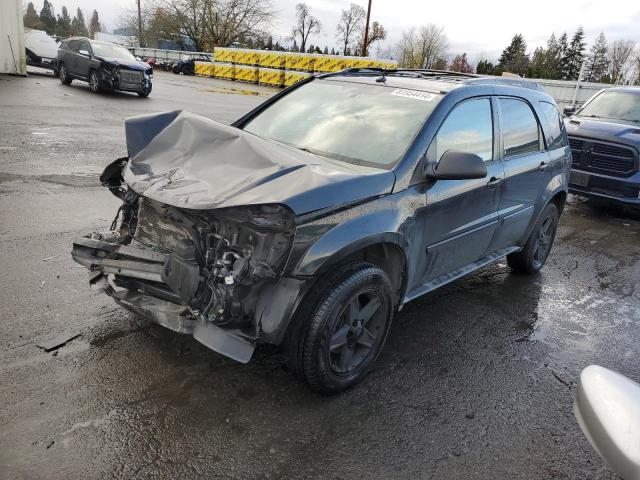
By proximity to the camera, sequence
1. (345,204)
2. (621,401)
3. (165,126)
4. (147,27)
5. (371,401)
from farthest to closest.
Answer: (147,27) < (165,126) < (371,401) < (345,204) < (621,401)

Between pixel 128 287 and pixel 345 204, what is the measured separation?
56.6 inches

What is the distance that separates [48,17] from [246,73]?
338 feet

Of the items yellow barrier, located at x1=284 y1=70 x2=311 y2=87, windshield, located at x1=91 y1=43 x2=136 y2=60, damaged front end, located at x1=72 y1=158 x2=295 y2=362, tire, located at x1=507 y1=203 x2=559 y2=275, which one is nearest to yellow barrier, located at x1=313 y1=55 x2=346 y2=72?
yellow barrier, located at x1=284 y1=70 x2=311 y2=87

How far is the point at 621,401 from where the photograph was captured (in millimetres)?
1287

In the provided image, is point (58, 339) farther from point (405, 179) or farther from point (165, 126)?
point (405, 179)

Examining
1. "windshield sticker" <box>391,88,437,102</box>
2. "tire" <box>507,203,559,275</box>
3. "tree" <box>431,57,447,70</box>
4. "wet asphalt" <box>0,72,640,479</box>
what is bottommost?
"wet asphalt" <box>0,72,640,479</box>

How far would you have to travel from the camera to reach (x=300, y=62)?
104 ft

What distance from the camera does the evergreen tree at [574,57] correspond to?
72.2m

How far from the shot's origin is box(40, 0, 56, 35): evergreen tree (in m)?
108

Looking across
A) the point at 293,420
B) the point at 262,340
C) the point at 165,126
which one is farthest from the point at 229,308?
the point at 165,126

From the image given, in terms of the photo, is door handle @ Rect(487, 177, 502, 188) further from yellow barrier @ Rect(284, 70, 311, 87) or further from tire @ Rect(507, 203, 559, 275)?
yellow barrier @ Rect(284, 70, 311, 87)

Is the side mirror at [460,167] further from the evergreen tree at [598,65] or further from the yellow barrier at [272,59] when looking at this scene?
the evergreen tree at [598,65]

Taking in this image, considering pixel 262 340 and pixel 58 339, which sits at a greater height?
pixel 262 340

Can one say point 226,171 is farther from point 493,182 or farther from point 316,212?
point 493,182
